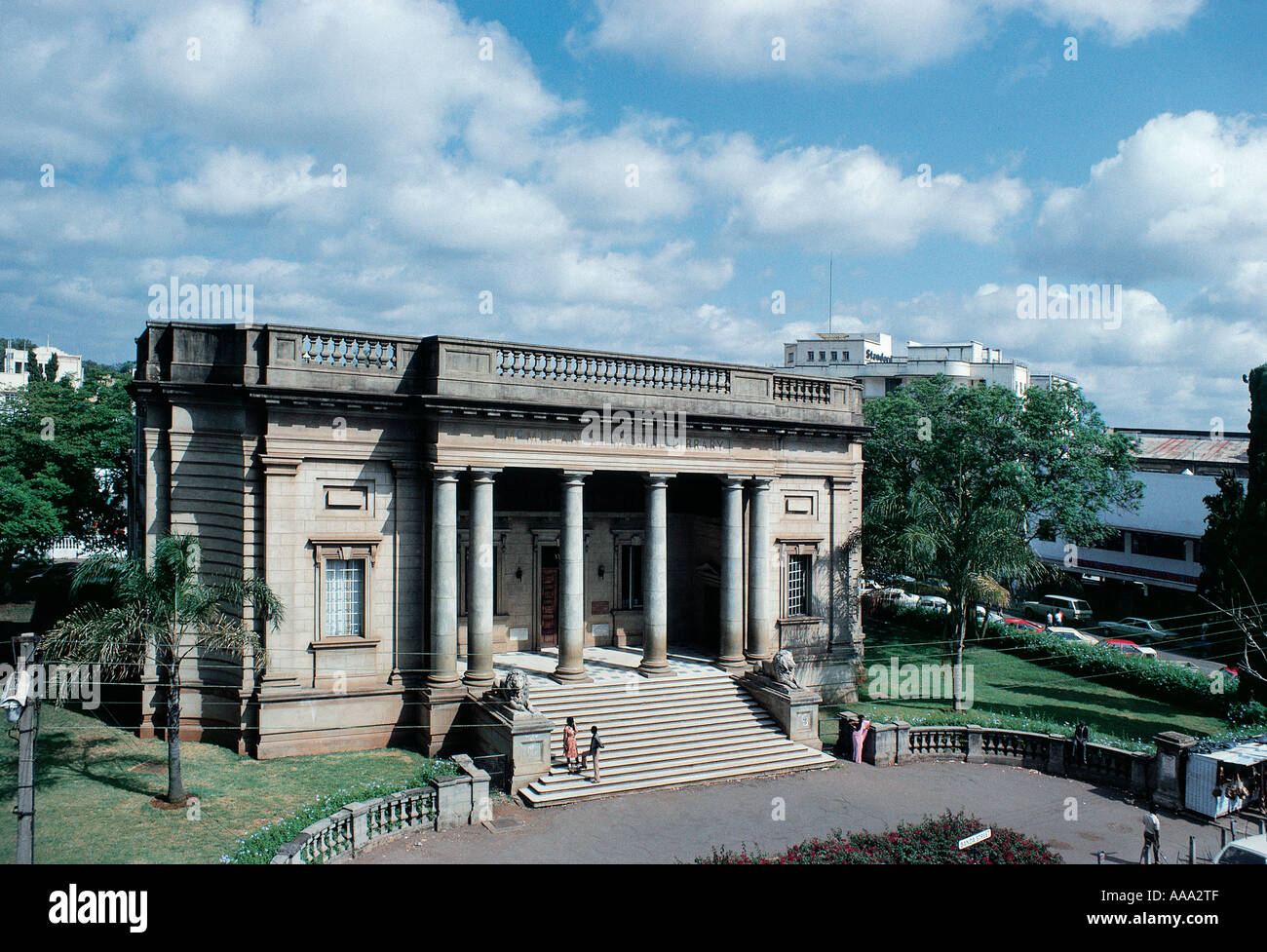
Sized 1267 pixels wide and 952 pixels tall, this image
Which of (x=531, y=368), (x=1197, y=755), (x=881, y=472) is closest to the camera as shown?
(x=1197, y=755)

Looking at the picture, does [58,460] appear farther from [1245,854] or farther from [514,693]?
[1245,854]

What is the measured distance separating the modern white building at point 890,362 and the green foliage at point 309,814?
63.6 metres

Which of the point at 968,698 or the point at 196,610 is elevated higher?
the point at 196,610

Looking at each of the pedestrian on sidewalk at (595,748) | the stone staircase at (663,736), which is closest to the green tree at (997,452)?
the stone staircase at (663,736)

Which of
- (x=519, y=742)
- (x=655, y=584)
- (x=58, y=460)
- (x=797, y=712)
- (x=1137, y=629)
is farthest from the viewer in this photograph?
(x=1137, y=629)

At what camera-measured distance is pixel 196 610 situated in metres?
19.9

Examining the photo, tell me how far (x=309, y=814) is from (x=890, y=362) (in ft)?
252

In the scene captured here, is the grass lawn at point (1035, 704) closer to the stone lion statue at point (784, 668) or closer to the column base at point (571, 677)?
the stone lion statue at point (784, 668)

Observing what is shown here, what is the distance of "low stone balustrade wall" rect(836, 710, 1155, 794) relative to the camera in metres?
24.8

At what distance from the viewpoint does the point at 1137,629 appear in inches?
1918

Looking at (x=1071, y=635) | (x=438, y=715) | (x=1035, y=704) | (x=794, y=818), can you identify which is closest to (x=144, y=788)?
(x=438, y=715)

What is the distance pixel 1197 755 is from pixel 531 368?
67.9ft

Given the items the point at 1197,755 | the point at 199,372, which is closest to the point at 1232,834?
the point at 1197,755
